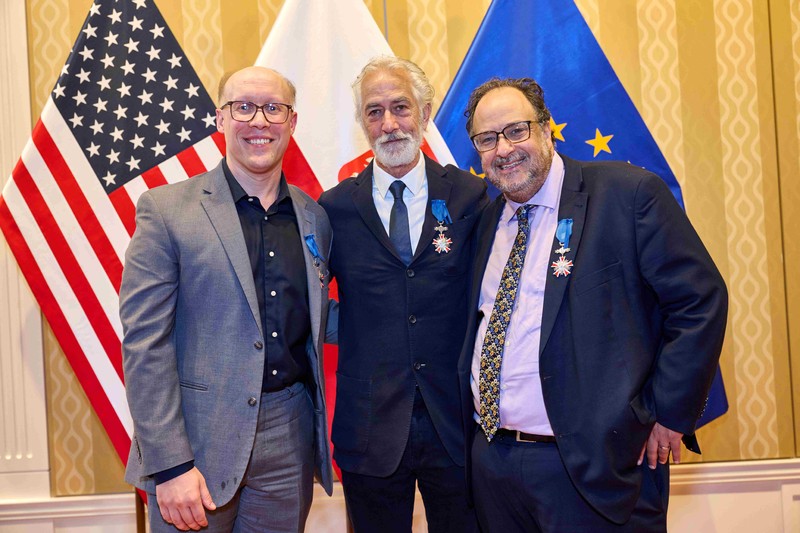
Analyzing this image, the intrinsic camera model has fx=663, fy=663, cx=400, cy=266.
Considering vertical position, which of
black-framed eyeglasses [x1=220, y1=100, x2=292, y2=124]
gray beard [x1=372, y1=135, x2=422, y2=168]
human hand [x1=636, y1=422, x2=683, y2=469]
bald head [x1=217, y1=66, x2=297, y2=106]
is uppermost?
bald head [x1=217, y1=66, x2=297, y2=106]

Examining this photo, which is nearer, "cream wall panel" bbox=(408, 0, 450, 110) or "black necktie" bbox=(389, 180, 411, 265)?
"black necktie" bbox=(389, 180, 411, 265)

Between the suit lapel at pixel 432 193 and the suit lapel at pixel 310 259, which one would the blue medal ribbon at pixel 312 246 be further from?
the suit lapel at pixel 432 193

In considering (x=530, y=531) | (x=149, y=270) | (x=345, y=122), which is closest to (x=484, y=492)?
(x=530, y=531)

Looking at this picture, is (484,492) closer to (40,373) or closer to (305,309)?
(305,309)

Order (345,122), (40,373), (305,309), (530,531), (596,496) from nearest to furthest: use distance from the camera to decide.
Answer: (596,496) < (530,531) < (305,309) < (345,122) < (40,373)

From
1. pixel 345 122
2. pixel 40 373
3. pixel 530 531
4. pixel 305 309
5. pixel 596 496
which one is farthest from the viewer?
pixel 40 373

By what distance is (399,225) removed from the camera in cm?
230

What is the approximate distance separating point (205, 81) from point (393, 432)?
7.01 ft

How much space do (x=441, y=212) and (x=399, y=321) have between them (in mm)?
405

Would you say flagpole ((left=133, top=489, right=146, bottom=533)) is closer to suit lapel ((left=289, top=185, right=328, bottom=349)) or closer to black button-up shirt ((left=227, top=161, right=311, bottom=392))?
black button-up shirt ((left=227, top=161, right=311, bottom=392))

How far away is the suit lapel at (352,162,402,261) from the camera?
225 centimetres

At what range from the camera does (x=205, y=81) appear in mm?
3371

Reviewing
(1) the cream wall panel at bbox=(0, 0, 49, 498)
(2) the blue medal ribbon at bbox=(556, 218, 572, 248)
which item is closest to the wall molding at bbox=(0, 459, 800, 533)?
(1) the cream wall panel at bbox=(0, 0, 49, 498)

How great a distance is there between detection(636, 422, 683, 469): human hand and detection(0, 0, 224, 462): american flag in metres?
2.24
